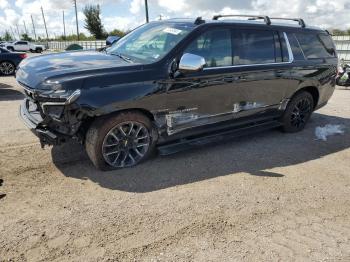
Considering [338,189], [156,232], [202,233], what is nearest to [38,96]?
[156,232]

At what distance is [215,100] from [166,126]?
2.79 feet

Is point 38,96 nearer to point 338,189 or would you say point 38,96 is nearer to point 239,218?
point 239,218

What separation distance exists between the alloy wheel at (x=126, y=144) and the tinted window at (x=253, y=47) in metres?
1.74

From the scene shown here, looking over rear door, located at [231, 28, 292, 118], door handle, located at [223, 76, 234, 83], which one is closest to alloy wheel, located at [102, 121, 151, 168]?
door handle, located at [223, 76, 234, 83]

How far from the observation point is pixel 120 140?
425 cm

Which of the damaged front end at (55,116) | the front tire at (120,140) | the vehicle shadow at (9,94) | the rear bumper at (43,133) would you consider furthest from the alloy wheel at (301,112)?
the vehicle shadow at (9,94)

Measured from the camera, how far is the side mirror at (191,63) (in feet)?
13.5

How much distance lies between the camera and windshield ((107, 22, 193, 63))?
4469 millimetres

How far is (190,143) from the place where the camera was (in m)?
4.80

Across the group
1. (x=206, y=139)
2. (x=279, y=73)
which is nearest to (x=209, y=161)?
(x=206, y=139)

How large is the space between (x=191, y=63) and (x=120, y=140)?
1255 millimetres

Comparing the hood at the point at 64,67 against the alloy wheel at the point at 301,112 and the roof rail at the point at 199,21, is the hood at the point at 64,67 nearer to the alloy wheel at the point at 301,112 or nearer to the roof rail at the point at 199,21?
the roof rail at the point at 199,21

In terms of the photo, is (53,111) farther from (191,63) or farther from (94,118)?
(191,63)

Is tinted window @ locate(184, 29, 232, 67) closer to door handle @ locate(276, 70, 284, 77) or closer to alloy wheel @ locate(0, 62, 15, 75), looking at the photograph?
door handle @ locate(276, 70, 284, 77)
